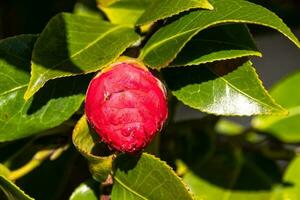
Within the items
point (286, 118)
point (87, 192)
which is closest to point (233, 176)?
point (286, 118)

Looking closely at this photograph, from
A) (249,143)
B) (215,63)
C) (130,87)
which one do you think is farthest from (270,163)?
(130,87)

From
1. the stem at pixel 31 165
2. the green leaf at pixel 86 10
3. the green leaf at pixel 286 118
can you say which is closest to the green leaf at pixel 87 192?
the stem at pixel 31 165

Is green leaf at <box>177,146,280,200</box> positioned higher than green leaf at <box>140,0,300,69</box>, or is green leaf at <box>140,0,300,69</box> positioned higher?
green leaf at <box>140,0,300,69</box>

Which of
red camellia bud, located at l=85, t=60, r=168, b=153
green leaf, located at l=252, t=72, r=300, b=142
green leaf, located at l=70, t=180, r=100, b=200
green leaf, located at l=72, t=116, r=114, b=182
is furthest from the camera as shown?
green leaf, located at l=252, t=72, r=300, b=142

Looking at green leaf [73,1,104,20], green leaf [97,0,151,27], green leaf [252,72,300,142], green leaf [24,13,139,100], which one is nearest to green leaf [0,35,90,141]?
Answer: green leaf [24,13,139,100]

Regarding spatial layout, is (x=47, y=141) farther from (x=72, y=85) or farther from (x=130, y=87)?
(x=130, y=87)

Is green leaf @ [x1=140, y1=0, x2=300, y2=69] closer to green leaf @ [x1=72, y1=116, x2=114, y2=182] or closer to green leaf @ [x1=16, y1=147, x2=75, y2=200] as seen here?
green leaf @ [x1=72, y1=116, x2=114, y2=182]
